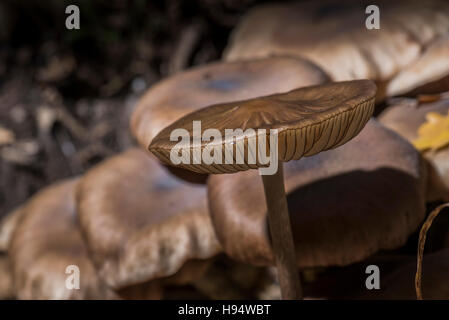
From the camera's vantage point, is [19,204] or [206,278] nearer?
[206,278]

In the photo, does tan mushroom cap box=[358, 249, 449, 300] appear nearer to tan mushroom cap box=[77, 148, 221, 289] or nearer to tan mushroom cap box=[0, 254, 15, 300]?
tan mushroom cap box=[77, 148, 221, 289]

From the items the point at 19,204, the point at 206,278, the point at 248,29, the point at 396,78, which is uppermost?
the point at 248,29

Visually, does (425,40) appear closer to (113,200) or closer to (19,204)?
(113,200)

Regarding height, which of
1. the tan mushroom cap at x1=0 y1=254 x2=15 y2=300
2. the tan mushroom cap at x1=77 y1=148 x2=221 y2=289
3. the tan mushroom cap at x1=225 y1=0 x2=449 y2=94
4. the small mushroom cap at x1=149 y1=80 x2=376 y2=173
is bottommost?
the tan mushroom cap at x1=0 y1=254 x2=15 y2=300

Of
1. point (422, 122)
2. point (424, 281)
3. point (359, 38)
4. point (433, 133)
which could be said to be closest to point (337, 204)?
point (424, 281)

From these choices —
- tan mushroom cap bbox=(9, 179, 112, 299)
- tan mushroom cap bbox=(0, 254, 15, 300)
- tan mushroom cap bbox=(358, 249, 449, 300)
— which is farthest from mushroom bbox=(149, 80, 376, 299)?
tan mushroom cap bbox=(0, 254, 15, 300)

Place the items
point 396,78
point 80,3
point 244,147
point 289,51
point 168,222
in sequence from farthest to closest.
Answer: point 80,3, point 289,51, point 396,78, point 168,222, point 244,147

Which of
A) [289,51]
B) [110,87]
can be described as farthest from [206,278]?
[110,87]
